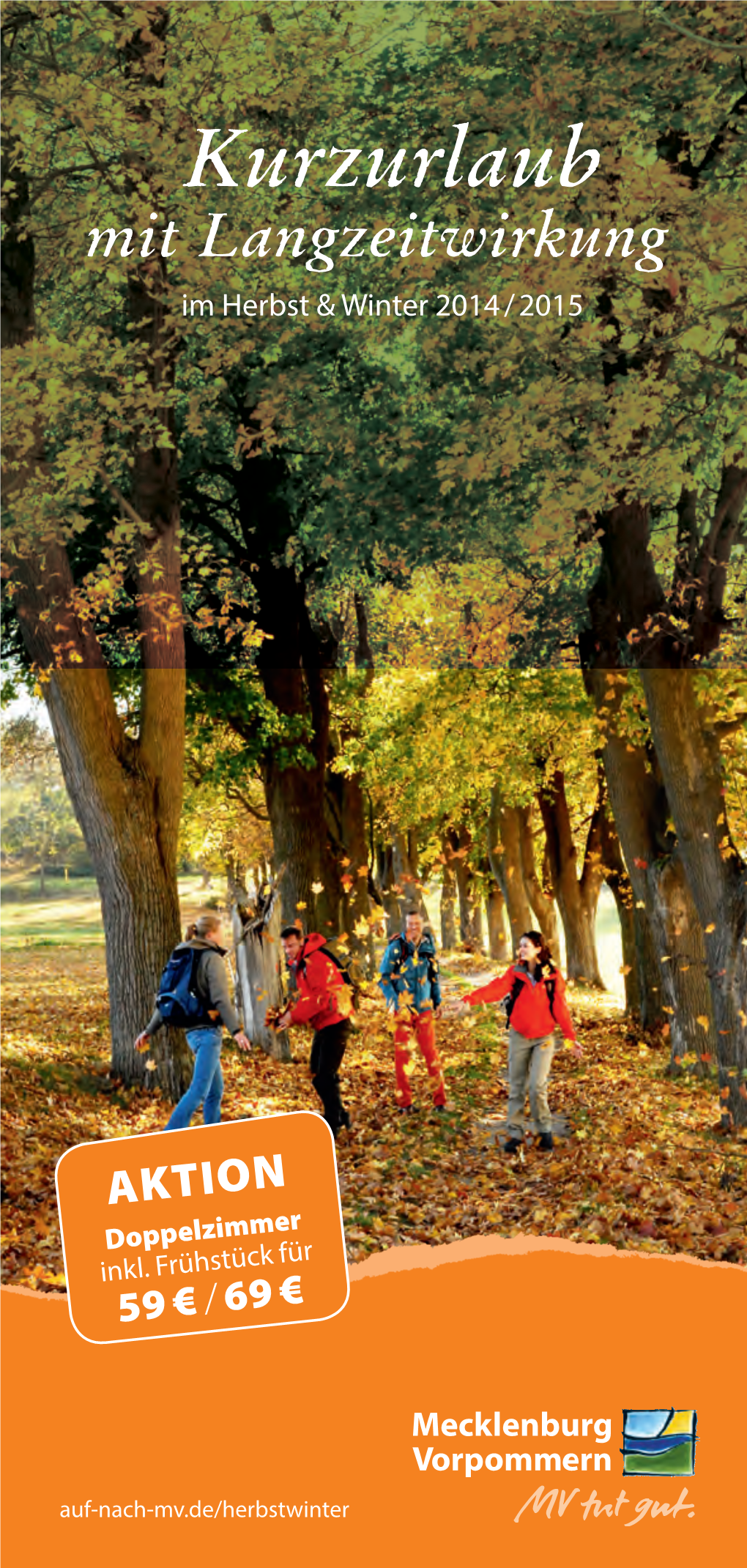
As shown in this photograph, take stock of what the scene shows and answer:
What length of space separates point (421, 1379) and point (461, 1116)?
15.5 ft

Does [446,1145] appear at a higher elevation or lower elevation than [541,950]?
lower

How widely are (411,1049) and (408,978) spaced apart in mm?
739

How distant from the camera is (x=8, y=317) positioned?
36.4 ft

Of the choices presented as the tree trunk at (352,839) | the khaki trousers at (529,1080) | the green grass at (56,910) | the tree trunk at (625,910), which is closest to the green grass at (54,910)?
the green grass at (56,910)

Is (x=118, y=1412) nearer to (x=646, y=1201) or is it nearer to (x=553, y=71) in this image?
(x=646, y=1201)

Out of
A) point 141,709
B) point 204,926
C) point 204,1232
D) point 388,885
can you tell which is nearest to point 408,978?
point 204,926

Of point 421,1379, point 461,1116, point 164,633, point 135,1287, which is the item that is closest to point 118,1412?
point 135,1287

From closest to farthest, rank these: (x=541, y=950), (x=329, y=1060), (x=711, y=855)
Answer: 1. (x=329, y=1060)
2. (x=541, y=950)
3. (x=711, y=855)

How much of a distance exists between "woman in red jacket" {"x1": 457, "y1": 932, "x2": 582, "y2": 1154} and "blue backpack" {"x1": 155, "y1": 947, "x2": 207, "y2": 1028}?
2.67 meters

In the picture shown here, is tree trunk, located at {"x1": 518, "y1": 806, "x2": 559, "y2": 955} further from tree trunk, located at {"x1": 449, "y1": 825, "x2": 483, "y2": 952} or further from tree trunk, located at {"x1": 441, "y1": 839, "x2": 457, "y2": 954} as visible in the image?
tree trunk, located at {"x1": 441, "y1": 839, "x2": 457, "y2": 954}

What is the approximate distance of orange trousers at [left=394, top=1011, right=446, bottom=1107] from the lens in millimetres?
11664

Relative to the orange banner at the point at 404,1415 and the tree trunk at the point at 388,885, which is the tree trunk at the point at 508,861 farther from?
the orange banner at the point at 404,1415

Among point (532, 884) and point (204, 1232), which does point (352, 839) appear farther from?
point (204, 1232)

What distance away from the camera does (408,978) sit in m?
11.6
